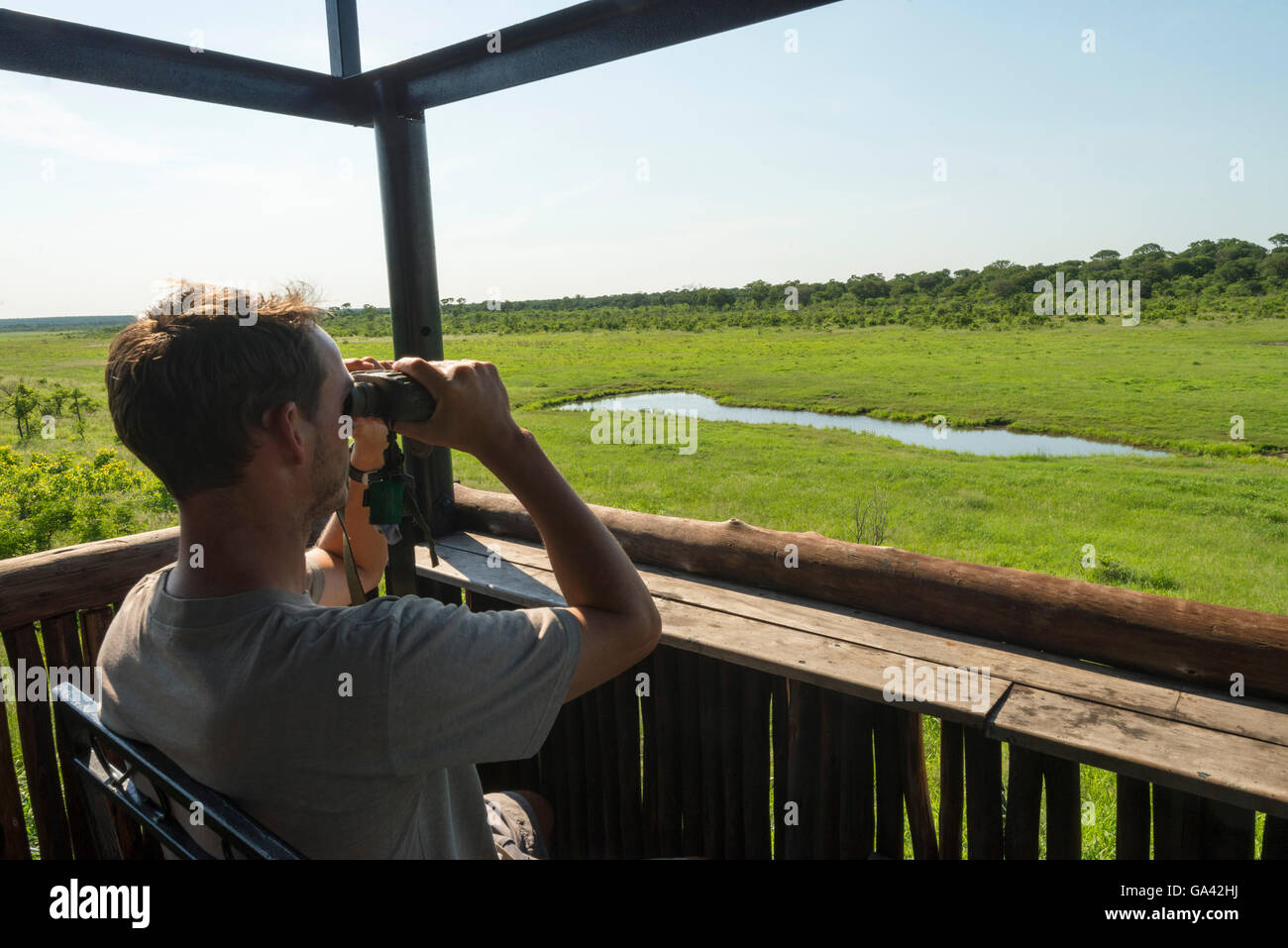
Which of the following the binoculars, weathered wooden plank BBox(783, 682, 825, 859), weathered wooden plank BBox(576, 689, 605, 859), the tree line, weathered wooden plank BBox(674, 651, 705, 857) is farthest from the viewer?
the tree line

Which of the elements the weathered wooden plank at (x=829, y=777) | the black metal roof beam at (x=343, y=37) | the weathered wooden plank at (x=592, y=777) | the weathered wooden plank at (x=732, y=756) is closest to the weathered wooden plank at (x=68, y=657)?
the weathered wooden plank at (x=592, y=777)

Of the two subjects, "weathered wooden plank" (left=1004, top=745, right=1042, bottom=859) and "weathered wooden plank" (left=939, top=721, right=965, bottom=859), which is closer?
"weathered wooden plank" (left=1004, top=745, right=1042, bottom=859)

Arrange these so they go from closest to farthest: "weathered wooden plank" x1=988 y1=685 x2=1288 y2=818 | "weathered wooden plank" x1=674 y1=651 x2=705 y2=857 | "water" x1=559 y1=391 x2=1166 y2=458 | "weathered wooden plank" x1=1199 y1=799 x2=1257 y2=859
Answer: "weathered wooden plank" x1=988 y1=685 x2=1288 y2=818 < "weathered wooden plank" x1=1199 y1=799 x2=1257 y2=859 < "weathered wooden plank" x1=674 y1=651 x2=705 y2=857 < "water" x1=559 y1=391 x2=1166 y2=458

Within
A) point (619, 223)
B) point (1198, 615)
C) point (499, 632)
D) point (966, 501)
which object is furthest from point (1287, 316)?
point (499, 632)

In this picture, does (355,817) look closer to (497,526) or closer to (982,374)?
(497,526)

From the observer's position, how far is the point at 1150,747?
51.7 inches

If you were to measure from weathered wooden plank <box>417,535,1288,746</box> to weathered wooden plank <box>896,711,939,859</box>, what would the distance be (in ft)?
0.65

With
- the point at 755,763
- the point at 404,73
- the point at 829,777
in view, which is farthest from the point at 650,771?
the point at 404,73

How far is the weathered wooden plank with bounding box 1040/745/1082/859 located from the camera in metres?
1.58

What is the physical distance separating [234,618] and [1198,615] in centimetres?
169

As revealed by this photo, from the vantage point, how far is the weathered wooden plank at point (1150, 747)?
120 centimetres

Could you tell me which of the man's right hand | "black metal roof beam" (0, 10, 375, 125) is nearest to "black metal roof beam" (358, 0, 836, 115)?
"black metal roof beam" (0, 10, 375, 125)

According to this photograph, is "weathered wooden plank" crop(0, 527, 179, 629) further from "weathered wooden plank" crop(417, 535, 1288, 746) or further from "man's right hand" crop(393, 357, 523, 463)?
"man's right hand" crop(393, 357, 523, 463)
